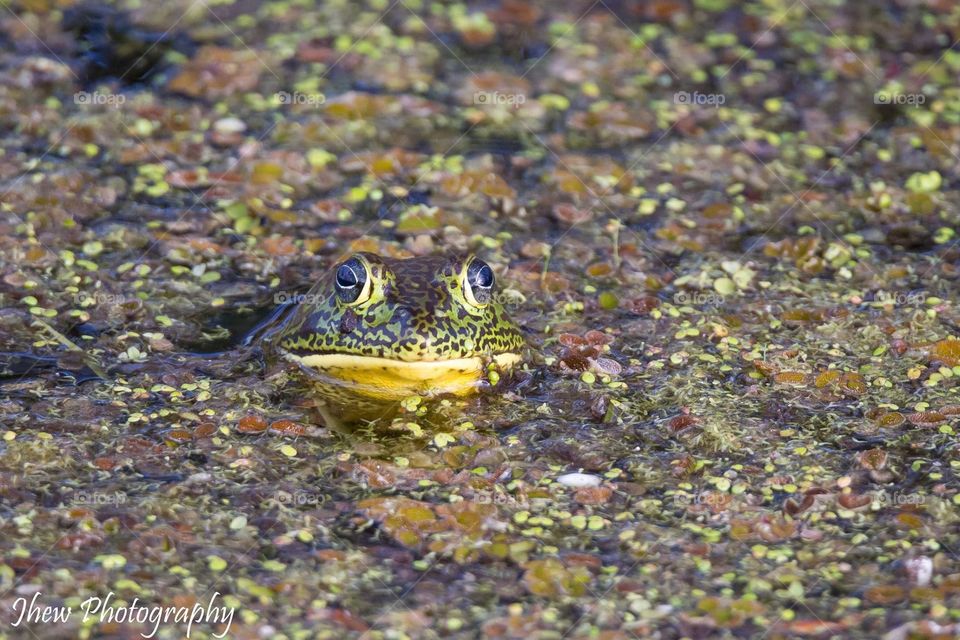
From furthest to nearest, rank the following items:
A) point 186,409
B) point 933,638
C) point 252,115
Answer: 1. point 252,115
2. point 186,409
3. point 933,638

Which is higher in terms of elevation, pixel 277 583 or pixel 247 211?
pixel 247 211

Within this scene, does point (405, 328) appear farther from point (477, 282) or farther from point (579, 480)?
point (579, 480)

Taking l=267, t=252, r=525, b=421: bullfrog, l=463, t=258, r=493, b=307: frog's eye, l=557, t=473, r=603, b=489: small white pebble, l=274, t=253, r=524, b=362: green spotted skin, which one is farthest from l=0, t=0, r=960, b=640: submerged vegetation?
→ l=463, t=258, r=493, b=307: frog's eye

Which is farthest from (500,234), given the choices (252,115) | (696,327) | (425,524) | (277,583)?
(277,583)

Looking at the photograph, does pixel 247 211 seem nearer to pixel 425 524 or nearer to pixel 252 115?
pixel 252 115

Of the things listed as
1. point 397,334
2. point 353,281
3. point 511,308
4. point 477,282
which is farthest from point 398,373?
point 511,308

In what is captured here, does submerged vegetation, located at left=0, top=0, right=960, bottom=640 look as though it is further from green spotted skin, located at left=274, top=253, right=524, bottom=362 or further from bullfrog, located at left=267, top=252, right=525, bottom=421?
green spotted skin, located at left=274, top=253, right=524, bottom=362
